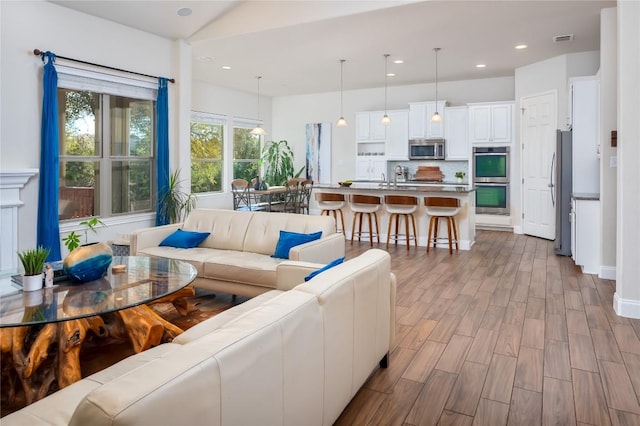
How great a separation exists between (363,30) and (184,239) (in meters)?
3.55

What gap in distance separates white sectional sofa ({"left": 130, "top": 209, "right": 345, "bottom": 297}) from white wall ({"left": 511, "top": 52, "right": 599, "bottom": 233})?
16.2 ft

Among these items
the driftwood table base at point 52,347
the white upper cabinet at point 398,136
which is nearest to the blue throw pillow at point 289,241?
the driftwood table base at point 52,347

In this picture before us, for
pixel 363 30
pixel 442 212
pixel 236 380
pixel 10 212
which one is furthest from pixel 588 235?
pixel 10 212

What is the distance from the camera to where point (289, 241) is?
407 centimetres

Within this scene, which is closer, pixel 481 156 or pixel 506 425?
pixel 506 425

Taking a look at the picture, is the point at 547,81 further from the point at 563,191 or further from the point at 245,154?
the point at 245,154

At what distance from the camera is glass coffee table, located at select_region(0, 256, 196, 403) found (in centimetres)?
231

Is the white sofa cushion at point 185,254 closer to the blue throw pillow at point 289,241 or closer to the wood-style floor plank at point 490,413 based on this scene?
the blue throw pillow at point 289,241

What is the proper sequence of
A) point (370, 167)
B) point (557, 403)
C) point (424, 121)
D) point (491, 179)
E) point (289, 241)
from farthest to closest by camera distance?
1. point (370, 167)
2. point (424, 121)
3. point (491, 179)
4. point (289, 241)
5. point (557, 403)

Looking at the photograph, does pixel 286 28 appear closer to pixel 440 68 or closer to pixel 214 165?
pixel 440 68

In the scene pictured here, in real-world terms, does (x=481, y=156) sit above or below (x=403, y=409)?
above

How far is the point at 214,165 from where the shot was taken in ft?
32.1

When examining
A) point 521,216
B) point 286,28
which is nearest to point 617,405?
point 286,28

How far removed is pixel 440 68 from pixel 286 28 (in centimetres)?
349
